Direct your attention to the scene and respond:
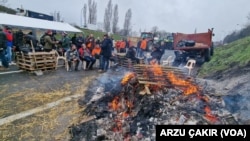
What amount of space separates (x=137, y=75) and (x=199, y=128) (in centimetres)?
279

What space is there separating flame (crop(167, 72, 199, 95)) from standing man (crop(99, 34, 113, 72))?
545 centimetres

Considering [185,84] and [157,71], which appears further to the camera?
[157,71]

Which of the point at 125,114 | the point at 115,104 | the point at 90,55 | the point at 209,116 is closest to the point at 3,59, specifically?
the point at 90,55

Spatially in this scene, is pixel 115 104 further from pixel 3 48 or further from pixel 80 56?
pixel 3 48

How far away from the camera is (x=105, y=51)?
13.0m

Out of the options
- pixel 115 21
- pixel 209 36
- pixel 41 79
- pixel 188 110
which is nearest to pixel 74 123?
pixel 188 110

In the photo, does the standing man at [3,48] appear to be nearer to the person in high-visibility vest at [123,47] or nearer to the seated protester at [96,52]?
the seated protester at [96,52]

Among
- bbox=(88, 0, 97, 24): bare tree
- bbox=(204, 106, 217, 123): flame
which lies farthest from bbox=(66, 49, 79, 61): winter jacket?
bbox=(88, 0, 97, 24): bare tree

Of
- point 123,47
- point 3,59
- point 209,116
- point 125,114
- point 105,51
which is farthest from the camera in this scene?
point 123,47

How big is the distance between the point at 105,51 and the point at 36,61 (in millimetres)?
3263

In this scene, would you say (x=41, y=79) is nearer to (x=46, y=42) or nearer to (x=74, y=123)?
(x=46, y=42)

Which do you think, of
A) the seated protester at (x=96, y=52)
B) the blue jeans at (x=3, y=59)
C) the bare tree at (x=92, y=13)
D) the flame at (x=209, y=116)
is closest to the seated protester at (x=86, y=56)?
the seated protester at (x=96, y=52)

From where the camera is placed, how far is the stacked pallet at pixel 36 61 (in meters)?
11.8

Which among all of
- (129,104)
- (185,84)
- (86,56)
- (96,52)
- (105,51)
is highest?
(105,51)
